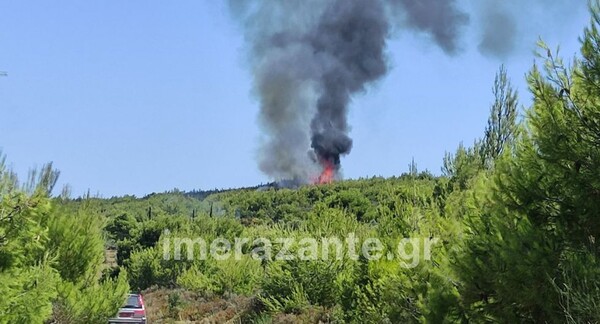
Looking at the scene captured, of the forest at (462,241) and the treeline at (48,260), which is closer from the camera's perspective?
the forest at (462,241)

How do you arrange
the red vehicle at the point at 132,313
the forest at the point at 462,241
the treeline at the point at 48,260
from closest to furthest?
the forest at the point at 462,241 → the treeline at the point at 48,260 → the red vehicle at the point at 132,313

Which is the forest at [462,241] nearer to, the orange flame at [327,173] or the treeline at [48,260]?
the treeline at [48,260]

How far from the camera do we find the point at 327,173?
13862 centimetres

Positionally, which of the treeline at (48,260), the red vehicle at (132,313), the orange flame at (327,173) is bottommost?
the red vehicle at (132,313)

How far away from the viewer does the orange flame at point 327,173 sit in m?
138

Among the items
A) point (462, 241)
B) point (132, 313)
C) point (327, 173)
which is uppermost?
point (327, 173)

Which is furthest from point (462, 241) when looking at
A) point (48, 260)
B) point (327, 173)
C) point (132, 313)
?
point (327, 173)

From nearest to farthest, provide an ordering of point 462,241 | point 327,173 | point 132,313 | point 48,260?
1. point 462,241
2. point 48,260
3. point 132,313
4. point 327,173

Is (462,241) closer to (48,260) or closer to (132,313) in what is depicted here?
(48,260)

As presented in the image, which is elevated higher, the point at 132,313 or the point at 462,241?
the point at 462,241

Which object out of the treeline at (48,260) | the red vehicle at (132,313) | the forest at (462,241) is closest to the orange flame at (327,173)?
the forest at (462,241)

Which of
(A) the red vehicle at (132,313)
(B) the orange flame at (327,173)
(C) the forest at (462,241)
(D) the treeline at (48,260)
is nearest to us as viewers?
(C) the forest at (462,241)

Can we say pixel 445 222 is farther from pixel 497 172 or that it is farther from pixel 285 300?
pixel 285 300

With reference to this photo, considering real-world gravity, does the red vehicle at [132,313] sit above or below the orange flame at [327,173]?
below
